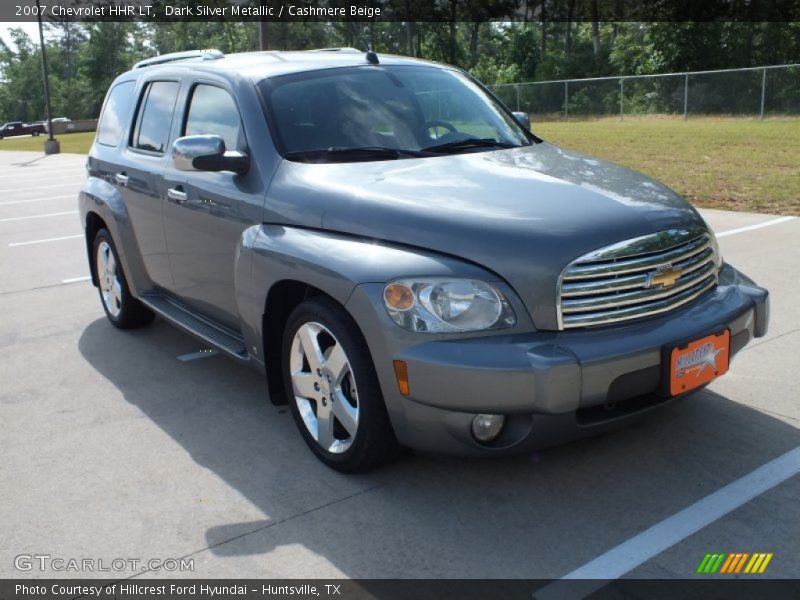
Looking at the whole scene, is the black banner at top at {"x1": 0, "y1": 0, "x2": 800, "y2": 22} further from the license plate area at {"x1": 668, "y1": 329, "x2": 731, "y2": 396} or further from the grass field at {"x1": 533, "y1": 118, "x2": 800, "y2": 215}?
the license plate area at {"x1": 668, "y1": 329, "x2": 731, "y2": 396}

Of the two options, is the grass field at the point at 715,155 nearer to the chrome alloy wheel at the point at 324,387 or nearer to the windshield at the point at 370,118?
the windshield at the point at 370,118

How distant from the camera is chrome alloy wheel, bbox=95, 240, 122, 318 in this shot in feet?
19.9

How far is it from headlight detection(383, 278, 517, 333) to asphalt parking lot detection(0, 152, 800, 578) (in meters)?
0.78

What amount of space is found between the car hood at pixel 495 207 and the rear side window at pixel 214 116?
58 centimetres

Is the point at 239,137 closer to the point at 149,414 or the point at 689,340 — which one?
the point at 149,414

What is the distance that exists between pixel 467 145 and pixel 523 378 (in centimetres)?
179

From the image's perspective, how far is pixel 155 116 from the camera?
5.43m

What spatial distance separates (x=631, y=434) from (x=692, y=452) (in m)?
0.30

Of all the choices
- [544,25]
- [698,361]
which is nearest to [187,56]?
[698,361]

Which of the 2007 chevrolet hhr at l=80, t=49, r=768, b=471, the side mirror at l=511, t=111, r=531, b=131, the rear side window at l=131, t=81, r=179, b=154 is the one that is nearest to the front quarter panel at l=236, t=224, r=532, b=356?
the 2007 chevrolet hhr at l=80, t=49, r=768, b=471

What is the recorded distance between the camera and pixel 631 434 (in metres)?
4.00

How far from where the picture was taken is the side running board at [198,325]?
4.46 metres

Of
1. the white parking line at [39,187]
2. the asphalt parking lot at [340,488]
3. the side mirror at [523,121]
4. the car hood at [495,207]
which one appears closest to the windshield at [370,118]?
the car hood at [495,207]

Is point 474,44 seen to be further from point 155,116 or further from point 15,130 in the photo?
point 155,116
